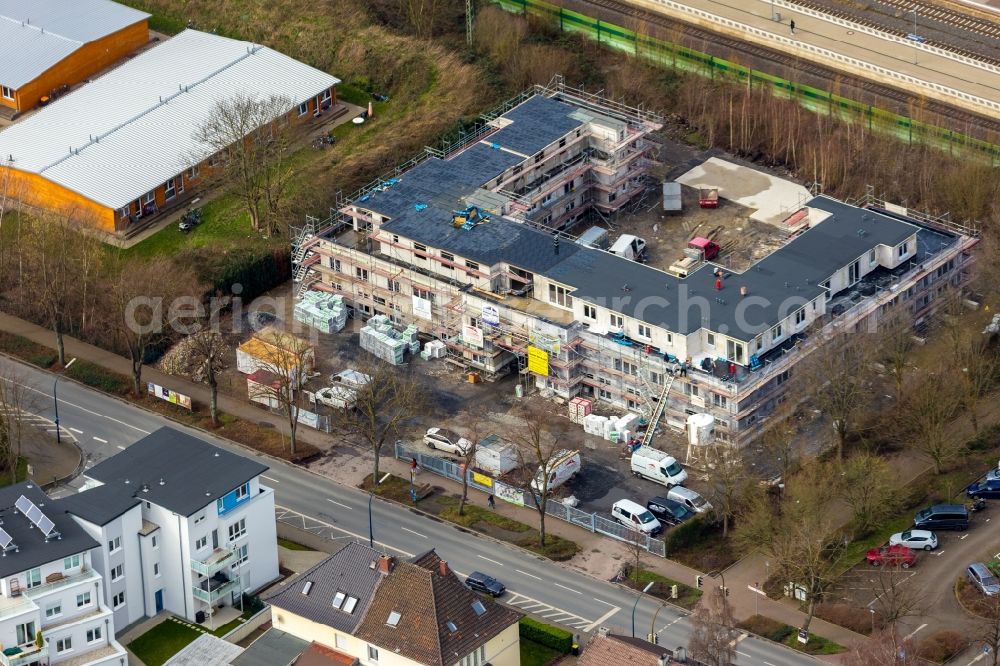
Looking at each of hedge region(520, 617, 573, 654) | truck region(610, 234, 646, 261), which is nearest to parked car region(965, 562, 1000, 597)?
hedge region(520, 617, 573, 654)

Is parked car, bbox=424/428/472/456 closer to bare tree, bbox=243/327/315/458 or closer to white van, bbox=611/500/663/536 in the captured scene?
bare tree, bbox=243/327/315/458

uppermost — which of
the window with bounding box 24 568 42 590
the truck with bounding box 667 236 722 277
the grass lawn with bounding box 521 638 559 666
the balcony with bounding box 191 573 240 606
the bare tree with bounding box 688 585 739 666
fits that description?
the truck with bounding box 667 236 722 277

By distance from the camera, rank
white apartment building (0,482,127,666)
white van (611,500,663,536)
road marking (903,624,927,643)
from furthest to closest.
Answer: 1. white van (611,500,663,536)
2. road marking (903,624,927,643)
3. white apartment building (0,482,127,666)

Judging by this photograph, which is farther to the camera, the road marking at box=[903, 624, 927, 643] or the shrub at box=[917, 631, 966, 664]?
the road marking at box=[903, 624, 927, 643]

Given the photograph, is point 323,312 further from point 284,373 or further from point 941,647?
point 941,647

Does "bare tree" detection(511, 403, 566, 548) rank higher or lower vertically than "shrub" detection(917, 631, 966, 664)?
higher

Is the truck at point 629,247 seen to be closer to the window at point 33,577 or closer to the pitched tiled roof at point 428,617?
the pitched tiled roof at point 428,617
